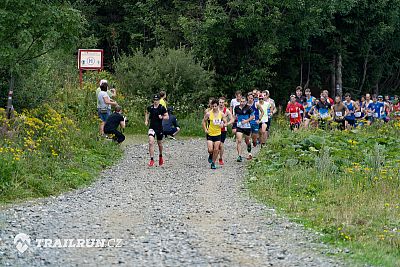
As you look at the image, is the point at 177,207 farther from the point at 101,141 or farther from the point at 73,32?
the point at 101,141

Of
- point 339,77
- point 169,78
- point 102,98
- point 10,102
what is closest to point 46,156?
point 10,102

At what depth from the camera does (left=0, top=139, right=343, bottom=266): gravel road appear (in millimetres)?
9859

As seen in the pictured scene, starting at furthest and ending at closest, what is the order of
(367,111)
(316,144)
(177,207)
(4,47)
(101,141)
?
(367,111) < (101,141) < (316,144) < (4,47) < (177,207)

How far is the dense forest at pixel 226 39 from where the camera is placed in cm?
1845

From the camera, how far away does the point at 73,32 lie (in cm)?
1867

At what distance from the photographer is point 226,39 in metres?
34.2

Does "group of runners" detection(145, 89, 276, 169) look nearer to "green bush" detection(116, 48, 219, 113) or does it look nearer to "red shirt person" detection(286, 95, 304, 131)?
"red shirt person" detection(286, 95, 304, 131)

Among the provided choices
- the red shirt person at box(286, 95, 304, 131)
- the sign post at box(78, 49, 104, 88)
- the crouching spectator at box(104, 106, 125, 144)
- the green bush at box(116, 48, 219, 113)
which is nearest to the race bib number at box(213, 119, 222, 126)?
the crouching spectator at box(104, 106, 125, 144)

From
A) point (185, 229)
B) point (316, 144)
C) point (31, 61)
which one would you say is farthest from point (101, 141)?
point (185, 229)

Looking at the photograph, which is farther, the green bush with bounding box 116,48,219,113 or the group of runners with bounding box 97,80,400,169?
the green bush with bounding box 116,48,219,113

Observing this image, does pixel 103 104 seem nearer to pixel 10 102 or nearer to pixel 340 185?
pixel 10 102

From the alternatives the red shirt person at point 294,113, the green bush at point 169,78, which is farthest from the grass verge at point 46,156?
the green bush at point 169,78

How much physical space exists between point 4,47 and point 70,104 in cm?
806

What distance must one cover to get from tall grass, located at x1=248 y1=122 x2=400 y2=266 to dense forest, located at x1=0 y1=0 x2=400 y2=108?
5975 millimetres
